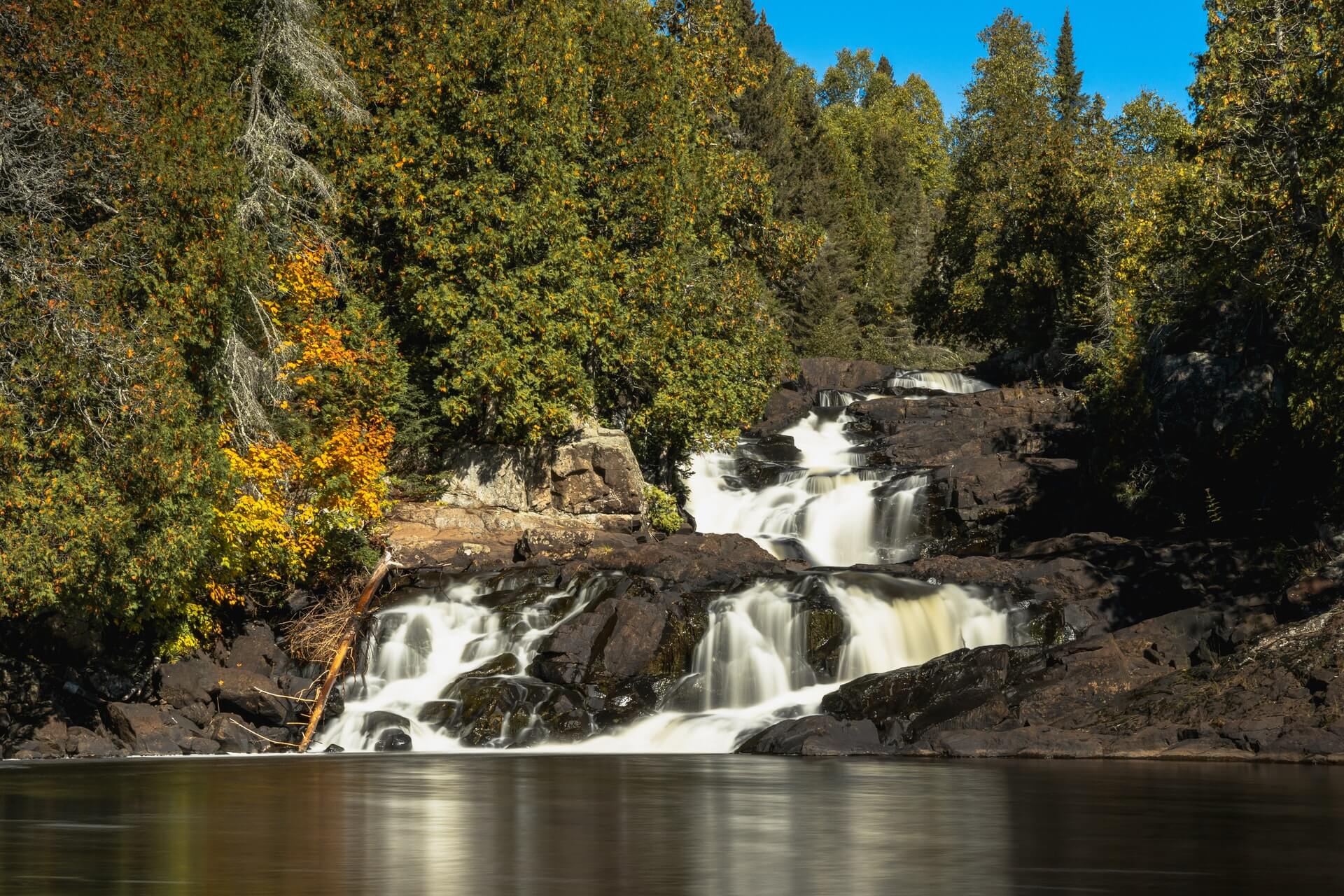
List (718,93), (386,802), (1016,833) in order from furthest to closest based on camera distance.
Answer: (718,93) → (386,802) → (1016,833)

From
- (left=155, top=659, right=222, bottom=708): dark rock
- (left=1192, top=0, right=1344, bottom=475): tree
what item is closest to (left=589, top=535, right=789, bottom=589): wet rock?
(left=155, top=659, right=222, bottom=708): dark rock

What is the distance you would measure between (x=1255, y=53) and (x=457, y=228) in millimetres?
19493

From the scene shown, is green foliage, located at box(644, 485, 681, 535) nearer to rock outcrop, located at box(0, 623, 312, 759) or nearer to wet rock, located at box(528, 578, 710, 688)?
wet rock, located at box(528, 578, 710, 688)

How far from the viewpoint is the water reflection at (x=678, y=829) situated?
35.4ft

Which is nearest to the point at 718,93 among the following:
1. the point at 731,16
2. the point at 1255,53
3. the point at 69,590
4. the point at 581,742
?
the point at 731,16

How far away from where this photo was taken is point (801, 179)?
70000mm

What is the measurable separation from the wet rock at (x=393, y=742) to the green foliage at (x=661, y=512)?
47.3 ft

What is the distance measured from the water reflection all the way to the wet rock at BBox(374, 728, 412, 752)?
4.45 meters

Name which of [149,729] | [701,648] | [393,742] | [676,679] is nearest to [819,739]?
[676,679]

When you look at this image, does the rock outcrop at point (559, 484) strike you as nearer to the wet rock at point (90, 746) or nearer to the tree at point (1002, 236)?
the wet rock at point (90, 746)

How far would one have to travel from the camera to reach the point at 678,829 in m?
14.1

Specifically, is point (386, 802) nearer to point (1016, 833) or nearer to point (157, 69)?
point (1016, 833)

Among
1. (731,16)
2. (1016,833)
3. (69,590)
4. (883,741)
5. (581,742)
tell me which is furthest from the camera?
(731,16)

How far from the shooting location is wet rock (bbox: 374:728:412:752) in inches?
1020
